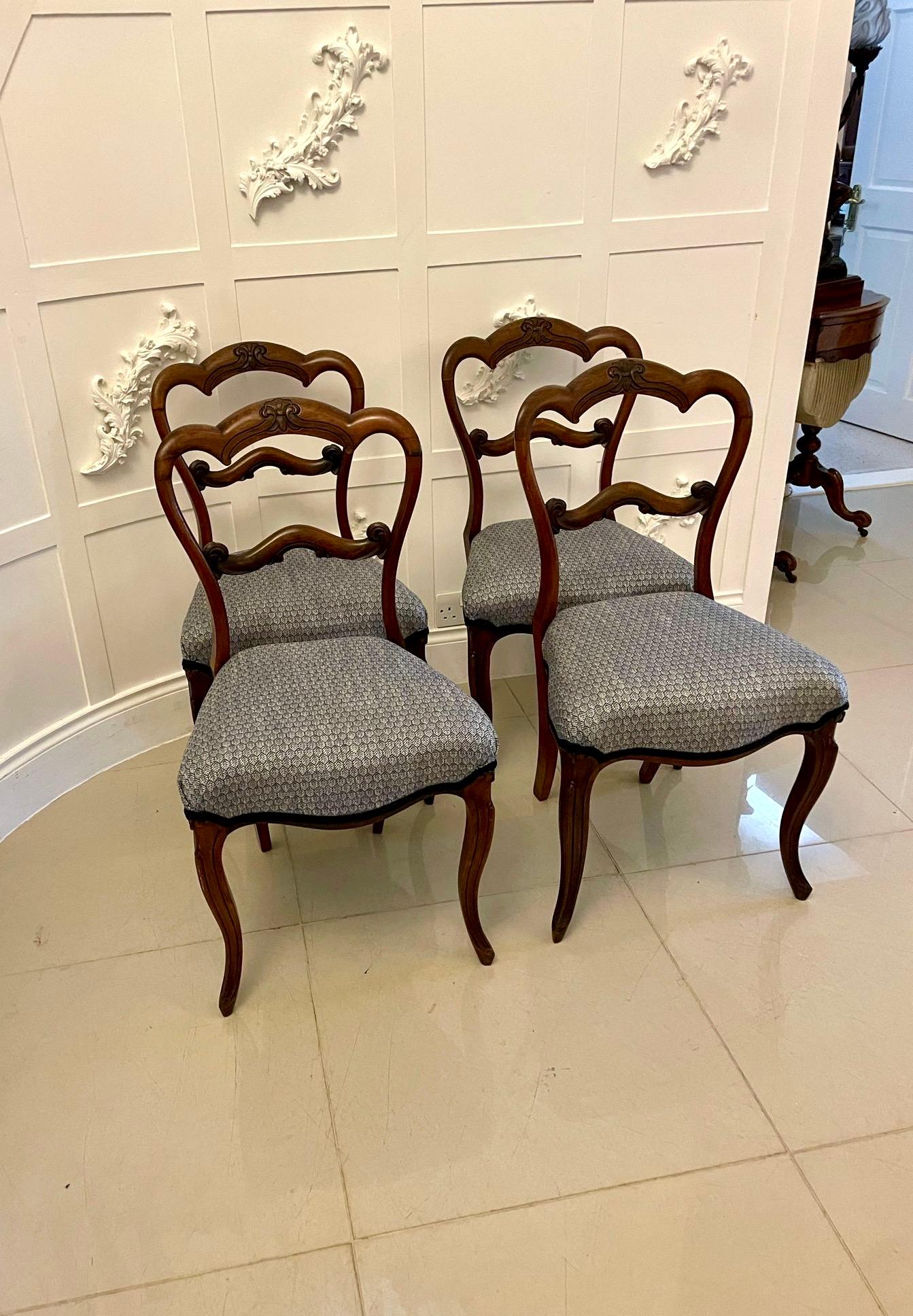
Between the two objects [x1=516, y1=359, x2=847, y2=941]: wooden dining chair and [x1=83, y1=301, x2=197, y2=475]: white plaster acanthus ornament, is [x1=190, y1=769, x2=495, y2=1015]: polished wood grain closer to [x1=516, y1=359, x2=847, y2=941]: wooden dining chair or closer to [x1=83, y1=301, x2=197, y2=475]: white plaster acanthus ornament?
[x1=516, y1=359, x2=847, y2=941]: wooden dining chair

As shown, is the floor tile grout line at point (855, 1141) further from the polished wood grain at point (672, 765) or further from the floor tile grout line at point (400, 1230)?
the polished wood grain at point (672, 765)

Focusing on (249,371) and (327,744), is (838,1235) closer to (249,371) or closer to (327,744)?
(327,744)

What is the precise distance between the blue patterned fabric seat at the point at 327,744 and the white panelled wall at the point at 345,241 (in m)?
0.71

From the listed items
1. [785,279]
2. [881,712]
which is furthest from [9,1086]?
[785,279]

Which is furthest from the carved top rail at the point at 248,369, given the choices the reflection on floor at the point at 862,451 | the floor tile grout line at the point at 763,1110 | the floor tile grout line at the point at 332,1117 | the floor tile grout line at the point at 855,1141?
the reflection on floor at the point at 862,451

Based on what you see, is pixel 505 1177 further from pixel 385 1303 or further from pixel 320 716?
pixel 320 716

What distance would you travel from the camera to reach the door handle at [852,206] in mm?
3207

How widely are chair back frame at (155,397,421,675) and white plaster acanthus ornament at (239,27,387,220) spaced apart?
0.60m

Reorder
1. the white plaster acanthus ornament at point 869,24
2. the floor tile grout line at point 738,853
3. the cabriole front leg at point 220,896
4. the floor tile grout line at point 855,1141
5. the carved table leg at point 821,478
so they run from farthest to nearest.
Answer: the carved table leg at point 821,478 < the white plaster acanthus ornament at point 869,24 < the floor tile grout line at point 738,853 < the cabriole front leg at point 220,896 < the floor tile grout line at point 855,1141

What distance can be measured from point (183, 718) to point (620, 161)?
167 cm

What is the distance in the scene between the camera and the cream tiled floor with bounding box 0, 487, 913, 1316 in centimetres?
136

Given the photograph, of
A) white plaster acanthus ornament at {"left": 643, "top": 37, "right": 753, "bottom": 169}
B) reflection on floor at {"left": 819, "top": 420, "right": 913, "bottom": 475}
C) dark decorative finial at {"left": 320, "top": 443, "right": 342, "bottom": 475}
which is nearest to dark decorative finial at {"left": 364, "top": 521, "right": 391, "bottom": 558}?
dark decorative finial at {"left": 320, "top": 443, "right": 342, "bottom": 475}

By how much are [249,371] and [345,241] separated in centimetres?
35

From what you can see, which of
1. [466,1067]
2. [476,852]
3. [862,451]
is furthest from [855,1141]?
[862,451]
